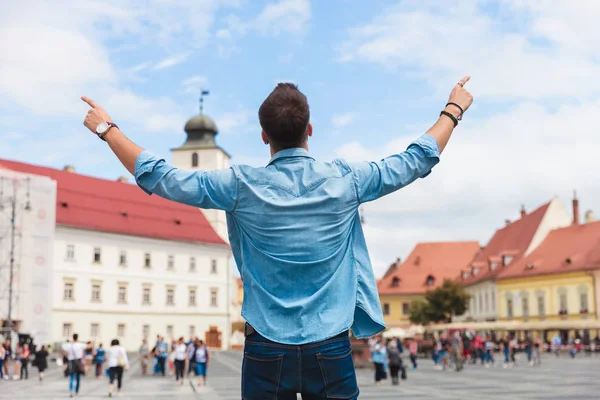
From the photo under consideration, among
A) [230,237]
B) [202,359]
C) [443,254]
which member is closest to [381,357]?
[202,359]

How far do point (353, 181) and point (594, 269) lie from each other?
225 feet

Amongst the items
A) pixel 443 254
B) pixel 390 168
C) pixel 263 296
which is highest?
pixel 443 254

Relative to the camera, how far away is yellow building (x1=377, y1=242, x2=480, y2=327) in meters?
101

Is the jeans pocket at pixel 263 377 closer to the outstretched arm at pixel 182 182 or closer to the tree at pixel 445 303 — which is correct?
the outstretched arm at pixel 182 182

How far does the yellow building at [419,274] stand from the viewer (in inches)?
3962

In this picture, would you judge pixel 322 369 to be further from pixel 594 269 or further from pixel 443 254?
pixel 443 254

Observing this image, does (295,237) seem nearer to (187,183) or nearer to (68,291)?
(187,183)

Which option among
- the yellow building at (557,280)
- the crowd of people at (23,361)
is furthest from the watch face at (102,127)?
the yellow building at (557,280)

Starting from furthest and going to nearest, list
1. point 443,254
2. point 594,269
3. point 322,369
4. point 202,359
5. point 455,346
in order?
point 443,254 < point 594,269 < point 455,346 < point 202,359 < point 322,369

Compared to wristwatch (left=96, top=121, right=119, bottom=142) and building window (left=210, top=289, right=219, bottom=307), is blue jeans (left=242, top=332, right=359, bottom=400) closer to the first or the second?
wristwatch (left=96, top=121, right=119, bottom=142)

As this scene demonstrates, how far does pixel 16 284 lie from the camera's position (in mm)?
56344

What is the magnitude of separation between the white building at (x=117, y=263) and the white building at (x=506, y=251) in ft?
82.7

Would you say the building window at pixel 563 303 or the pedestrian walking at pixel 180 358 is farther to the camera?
the building window at pixel 563 303

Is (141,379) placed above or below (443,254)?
below
